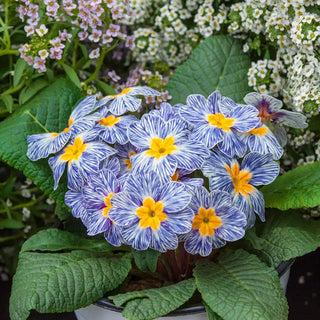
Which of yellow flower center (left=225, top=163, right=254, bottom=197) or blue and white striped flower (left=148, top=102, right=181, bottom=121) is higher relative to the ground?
blue and white striped flower (left=148, top=102, right=181, bottom=121)

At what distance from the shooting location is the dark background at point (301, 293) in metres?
1.16

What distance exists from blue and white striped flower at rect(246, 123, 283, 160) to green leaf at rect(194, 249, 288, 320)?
16 cm

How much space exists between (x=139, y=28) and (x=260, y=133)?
1.57 feet

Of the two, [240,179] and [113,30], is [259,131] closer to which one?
[240,179]

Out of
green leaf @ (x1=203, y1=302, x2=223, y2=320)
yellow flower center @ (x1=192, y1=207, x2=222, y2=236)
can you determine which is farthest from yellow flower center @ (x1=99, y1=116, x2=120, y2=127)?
green leaf @ (x1=203, y1=302, x2=223, y2=320)

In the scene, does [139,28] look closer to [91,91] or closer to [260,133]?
[91,91]

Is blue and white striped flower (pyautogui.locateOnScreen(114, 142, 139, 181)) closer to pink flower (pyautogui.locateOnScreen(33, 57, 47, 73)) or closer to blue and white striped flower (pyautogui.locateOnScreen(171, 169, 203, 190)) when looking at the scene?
blue and white striped flower (pyautogui.locateOnScreen(171, 169, 203, 190))

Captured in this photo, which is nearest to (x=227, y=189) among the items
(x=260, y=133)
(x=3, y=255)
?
(x=260, y=133)

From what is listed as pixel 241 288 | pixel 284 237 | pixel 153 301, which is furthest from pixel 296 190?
pixel 153 301

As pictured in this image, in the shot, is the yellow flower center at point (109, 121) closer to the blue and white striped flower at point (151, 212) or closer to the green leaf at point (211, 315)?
the blue and white striped flower at point (151, 212)

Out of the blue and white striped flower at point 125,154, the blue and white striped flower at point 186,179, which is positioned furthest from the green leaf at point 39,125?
the blue and white striped flower at point 186,179

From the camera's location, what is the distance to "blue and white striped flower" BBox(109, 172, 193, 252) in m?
0.78

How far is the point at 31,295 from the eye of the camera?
0.80 m

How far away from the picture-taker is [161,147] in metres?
0.84
